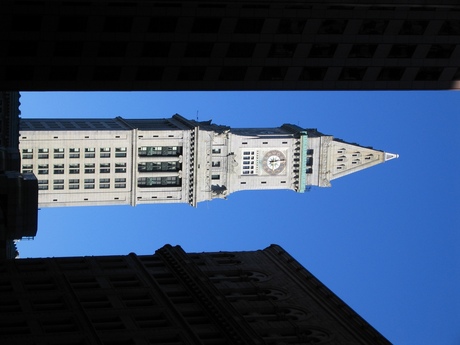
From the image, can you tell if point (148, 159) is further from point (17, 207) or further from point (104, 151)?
point (17, 207)

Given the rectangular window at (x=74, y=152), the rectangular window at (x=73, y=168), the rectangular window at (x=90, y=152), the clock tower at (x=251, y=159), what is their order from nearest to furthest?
the rectangular window at (x=74, y=152) → the rectangular window at (x=73, y=168) → the rectangular window at (x=90, y=152) → the clock tower at (x=251, y=159)

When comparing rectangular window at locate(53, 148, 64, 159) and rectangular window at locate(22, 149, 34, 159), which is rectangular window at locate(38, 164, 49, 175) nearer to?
rectangular window at locate(53, 148, 64, 159)

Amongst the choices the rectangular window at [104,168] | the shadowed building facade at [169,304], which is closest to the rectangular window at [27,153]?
the rectangular window at [104,168]

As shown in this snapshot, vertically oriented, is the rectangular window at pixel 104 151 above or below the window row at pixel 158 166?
above

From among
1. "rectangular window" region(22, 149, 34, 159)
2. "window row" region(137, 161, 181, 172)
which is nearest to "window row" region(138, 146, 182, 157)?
"window row" region(137, 161, 181, 172)

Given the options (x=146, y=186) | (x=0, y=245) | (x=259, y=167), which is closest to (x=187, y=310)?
(x=0, y=245)

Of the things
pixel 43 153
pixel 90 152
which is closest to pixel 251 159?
pixel 90 152

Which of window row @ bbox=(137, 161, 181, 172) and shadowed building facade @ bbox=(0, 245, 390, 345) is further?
window row @ bbox=(137, 161, 181, 172)

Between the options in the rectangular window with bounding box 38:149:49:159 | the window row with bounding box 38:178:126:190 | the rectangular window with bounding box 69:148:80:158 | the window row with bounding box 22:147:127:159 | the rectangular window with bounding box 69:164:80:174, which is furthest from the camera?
the rectangular window with bounding box 69:164:80:174
